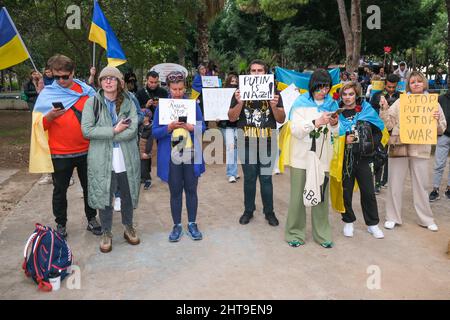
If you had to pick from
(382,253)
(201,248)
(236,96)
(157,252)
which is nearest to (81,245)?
(157,252)

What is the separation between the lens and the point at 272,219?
5539 millimetres

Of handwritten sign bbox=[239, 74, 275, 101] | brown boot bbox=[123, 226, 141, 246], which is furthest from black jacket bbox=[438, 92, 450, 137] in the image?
brown boot bbox=[123, 226, 141, 246]

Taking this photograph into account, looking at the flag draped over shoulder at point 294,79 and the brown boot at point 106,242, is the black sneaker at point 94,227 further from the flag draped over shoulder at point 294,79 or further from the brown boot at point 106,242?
the flag draped over shoulder at point 294,79

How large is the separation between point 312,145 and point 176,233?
182 centimetres

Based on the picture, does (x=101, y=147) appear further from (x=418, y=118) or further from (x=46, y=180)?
(x=46, y=180)

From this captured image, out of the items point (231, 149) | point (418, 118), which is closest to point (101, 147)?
point (231, 149)

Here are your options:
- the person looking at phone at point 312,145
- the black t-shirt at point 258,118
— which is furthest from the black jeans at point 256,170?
the person looking at phone at point 312,145

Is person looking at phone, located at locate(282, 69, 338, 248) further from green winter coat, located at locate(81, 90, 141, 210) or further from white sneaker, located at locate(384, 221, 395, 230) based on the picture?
green winter coat, located at locate(81, 90, 141, 210)

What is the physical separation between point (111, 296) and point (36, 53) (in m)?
29.1

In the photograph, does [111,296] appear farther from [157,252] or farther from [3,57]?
[3,57]

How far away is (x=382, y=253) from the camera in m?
4.62

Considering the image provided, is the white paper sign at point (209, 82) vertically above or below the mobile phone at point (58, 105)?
above

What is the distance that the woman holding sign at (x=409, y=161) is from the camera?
209 inches

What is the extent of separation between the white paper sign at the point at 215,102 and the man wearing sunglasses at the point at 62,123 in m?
3.44
